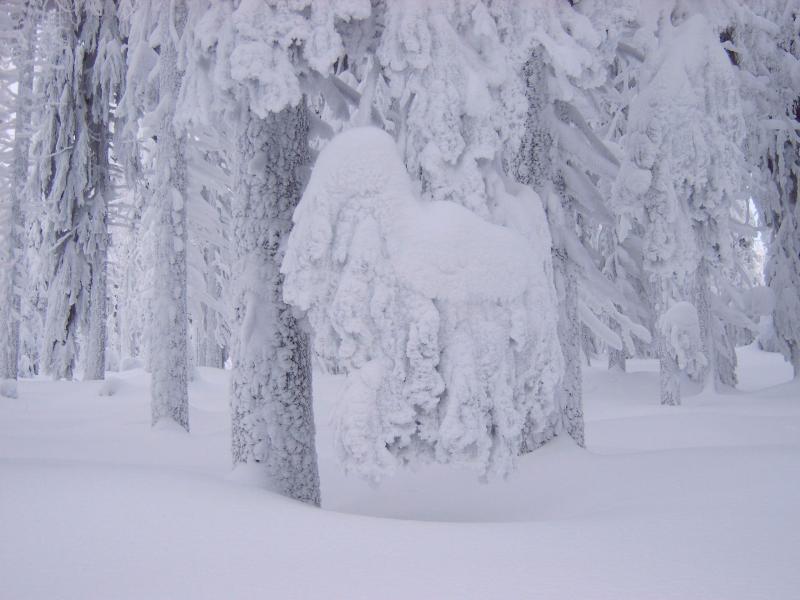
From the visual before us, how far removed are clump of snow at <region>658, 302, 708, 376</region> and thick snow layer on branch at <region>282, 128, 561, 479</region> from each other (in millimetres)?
9725

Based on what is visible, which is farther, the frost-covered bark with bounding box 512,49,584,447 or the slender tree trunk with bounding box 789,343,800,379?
the slender tree trunk with bounding box 789,343,800,379

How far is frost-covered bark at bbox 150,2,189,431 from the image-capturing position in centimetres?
1024

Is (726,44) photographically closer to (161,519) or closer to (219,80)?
(219,80)

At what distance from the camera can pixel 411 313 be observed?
4828mm

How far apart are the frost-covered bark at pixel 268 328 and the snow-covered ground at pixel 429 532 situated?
1.41ft

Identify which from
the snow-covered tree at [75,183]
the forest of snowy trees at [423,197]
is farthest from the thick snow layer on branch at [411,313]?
the snow-covered tree at [75,183]

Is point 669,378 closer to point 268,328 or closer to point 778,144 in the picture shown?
point 778,144

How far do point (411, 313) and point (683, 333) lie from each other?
10.6m

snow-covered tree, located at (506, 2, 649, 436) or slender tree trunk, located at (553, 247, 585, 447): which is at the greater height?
snow-covered tree, located at (506, 2, 649, 436)

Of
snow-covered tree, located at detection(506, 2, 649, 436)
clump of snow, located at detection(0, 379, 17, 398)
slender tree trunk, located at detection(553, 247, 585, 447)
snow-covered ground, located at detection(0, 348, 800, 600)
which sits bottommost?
snow-covered ground, located at detection(0, 348, 800, 600)

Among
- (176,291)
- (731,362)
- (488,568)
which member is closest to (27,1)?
(176,291)

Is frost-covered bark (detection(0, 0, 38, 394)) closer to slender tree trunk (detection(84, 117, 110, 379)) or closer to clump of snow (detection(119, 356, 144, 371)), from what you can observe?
slender tree trunk (detection(84, 117, 110, 379))

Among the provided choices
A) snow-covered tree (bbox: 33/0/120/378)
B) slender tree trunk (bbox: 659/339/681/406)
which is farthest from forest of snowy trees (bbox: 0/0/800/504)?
snow-covered tree (bbox: 33/0/120/378)

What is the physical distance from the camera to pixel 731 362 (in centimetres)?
1670
